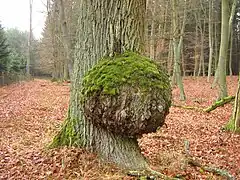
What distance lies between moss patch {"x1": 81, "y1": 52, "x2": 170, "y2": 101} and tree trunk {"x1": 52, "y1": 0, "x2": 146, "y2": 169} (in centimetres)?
22

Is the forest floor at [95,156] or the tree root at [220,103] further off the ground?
the tree root at [220,103]

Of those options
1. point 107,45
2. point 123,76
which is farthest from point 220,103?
point 123,76

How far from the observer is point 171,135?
299 inches

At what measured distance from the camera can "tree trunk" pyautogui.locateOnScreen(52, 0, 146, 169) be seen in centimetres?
413

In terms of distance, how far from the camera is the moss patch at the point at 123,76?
3.72 m

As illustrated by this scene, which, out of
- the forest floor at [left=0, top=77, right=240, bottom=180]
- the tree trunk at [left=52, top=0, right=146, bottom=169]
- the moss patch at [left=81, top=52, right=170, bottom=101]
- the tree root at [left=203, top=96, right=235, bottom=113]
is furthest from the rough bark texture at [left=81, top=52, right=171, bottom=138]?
the tree root at [left=203, top=96, right=235, bottom=113]

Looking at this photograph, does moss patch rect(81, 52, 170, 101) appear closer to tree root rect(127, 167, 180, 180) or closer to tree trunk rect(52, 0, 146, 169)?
tree trunk rect(52, 0, 146, 169)

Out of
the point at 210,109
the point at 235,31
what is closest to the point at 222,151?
the point at 210,109

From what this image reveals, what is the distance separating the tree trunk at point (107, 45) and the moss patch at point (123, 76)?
22cm

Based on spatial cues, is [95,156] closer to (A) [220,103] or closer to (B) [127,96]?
(B) [127,96]

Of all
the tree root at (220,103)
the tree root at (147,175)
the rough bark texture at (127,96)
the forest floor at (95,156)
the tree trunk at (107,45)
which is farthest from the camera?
the tree root at (220,103)

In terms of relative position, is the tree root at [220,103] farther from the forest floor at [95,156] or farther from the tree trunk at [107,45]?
the tree trunk at [107,45]

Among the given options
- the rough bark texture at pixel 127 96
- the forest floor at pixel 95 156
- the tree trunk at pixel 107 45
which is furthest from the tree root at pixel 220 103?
the rough bark texture at pixel 127 96

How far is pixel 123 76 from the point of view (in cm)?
378
